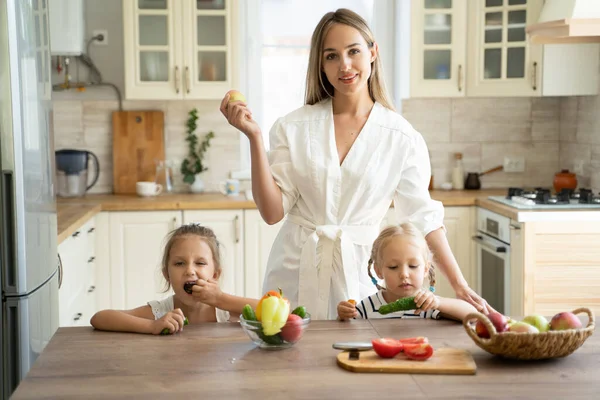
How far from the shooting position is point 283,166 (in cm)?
267

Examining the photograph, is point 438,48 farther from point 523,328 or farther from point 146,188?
point 523,328

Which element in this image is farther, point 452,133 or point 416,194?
point 452,133

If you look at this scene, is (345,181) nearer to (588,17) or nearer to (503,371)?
(503,371)

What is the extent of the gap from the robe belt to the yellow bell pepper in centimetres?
→ 76

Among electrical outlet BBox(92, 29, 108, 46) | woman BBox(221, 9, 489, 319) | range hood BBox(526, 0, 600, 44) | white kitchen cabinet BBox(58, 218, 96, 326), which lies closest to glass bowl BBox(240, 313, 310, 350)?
woman BBox(221, 9, 489, 319)

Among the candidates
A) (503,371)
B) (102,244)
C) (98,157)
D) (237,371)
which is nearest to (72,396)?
(237,371)

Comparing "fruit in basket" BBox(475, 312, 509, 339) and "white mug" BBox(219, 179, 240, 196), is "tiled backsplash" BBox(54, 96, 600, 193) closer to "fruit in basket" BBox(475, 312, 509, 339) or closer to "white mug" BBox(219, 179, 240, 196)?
"white mug" BBox(219, 179, 240, 196)

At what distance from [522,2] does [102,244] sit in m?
2.57

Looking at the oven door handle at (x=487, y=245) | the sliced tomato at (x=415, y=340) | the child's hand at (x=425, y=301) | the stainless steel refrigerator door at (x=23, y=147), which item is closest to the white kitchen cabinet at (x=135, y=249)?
the stainless steel refrigerator door at (x=23, y=147)

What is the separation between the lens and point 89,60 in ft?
16.3

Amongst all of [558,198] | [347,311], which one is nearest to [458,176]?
[558,198]

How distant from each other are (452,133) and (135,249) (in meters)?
1.98

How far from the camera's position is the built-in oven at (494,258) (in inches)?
168

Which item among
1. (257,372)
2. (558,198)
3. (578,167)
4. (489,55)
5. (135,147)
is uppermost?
(489,55)
